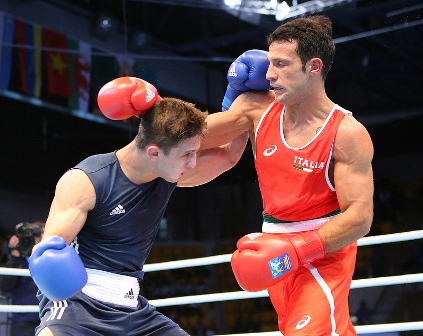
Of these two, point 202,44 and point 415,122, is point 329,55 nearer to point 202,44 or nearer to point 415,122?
point 202,44

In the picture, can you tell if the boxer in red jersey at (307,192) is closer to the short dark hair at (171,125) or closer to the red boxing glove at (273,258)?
the red boxing glove at (273,258)

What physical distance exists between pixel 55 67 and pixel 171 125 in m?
5.80

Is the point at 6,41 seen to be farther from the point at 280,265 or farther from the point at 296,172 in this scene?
the point at 280,265

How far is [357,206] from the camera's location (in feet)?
7.70

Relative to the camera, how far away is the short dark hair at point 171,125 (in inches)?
90.7

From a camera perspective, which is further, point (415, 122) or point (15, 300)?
point (415, 122)

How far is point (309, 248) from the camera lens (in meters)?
2.32

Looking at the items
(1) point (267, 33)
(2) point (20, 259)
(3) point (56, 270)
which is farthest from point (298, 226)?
(1) point (267, 33)

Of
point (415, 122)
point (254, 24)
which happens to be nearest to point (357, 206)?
point (254, 24)

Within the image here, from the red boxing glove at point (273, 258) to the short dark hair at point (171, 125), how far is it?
1.50 ft

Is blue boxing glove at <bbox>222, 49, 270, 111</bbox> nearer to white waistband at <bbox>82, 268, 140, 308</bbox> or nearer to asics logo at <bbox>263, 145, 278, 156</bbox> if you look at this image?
asics logo at <bbox>263, 145, 278, 156</bbox>

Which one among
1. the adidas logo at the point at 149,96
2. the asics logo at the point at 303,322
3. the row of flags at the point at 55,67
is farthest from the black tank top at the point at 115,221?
the row of flags at the point at 55,67

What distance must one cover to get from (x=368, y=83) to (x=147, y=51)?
9.17 feet

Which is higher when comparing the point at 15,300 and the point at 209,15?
the point at 209,15
